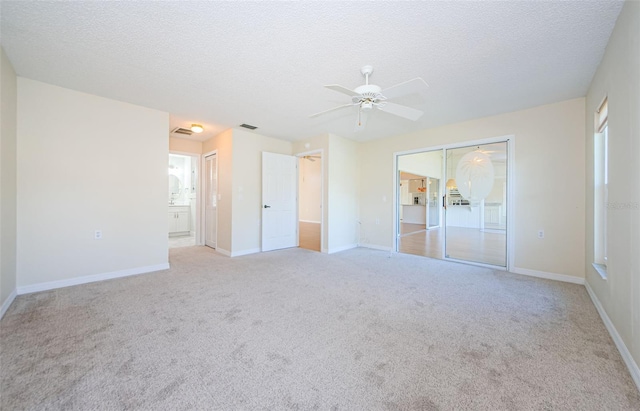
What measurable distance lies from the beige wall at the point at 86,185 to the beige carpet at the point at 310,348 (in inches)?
18.8

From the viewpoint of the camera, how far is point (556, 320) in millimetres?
2303

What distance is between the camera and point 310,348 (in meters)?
1.86

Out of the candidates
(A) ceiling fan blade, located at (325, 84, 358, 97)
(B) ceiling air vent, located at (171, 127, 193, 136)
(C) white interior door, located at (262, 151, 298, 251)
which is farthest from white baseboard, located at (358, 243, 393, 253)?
(B) ceiling air vent, located at (171, 127, 193, 136)

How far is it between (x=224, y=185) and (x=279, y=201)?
1205 millimetres

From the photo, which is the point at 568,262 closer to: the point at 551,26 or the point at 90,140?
the point at 551,26

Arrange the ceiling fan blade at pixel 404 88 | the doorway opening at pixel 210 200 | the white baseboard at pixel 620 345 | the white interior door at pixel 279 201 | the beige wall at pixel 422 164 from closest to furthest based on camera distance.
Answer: the white baseboard at pixel 620 345 → the ceiling fan blade at pixel 404 88 → the white interior door at pixel 279 201 → the doorway opening at pixel 210 200 → the beige wall at pixel 422 164

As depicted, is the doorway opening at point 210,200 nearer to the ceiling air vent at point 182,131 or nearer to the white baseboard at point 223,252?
the white baseboard at point 223,252

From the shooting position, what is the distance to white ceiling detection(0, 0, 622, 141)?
187cm

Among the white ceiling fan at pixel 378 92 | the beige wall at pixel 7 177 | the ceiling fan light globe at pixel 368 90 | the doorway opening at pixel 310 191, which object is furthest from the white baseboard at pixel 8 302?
the doorway opening at pixel 310 191

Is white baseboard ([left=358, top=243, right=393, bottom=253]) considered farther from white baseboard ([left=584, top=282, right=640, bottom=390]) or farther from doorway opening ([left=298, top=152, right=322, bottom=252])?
doorway opening ([left=298, top=152, right=322, bottom=252])

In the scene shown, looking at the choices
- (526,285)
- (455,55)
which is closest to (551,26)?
(455,55)

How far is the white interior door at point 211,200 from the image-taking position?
18.7 ft

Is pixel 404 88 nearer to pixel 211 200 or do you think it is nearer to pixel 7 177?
pixel 7 177

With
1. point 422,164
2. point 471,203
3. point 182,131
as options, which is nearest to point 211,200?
point 182,131
